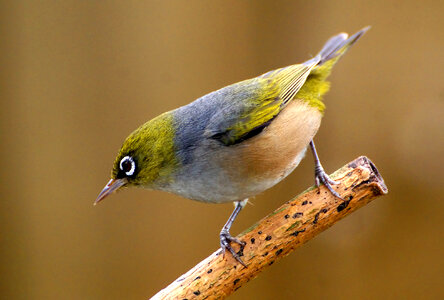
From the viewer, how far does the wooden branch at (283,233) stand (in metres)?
2.08

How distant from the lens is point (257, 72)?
11.6 ft

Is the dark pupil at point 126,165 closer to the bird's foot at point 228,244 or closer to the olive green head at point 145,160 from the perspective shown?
the olive green head at point 145,160

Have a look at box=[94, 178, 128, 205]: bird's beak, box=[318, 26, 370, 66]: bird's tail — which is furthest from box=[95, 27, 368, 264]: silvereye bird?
box=[318, 26, 370, 66]: bird's tail

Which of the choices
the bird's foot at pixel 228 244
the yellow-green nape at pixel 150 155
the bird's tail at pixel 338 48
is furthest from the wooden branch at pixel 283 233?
the bird's tail at pixel 338 48

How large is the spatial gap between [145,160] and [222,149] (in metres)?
0.39

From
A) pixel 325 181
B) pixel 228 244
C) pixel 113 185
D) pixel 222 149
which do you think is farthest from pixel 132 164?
pixel 325 181

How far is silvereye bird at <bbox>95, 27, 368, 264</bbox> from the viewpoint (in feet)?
7.42

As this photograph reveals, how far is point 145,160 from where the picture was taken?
2.33 metres

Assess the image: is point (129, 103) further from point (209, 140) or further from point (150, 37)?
point (209, 140)

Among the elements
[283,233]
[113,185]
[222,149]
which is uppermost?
[113,185]

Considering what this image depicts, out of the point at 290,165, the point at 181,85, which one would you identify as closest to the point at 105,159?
the point at 181,85

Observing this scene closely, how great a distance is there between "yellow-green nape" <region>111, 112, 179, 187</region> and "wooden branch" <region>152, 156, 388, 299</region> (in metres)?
0.51

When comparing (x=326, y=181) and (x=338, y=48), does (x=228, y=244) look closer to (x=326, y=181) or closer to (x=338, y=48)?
(x=326, y=181)

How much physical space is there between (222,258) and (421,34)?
2.03m
